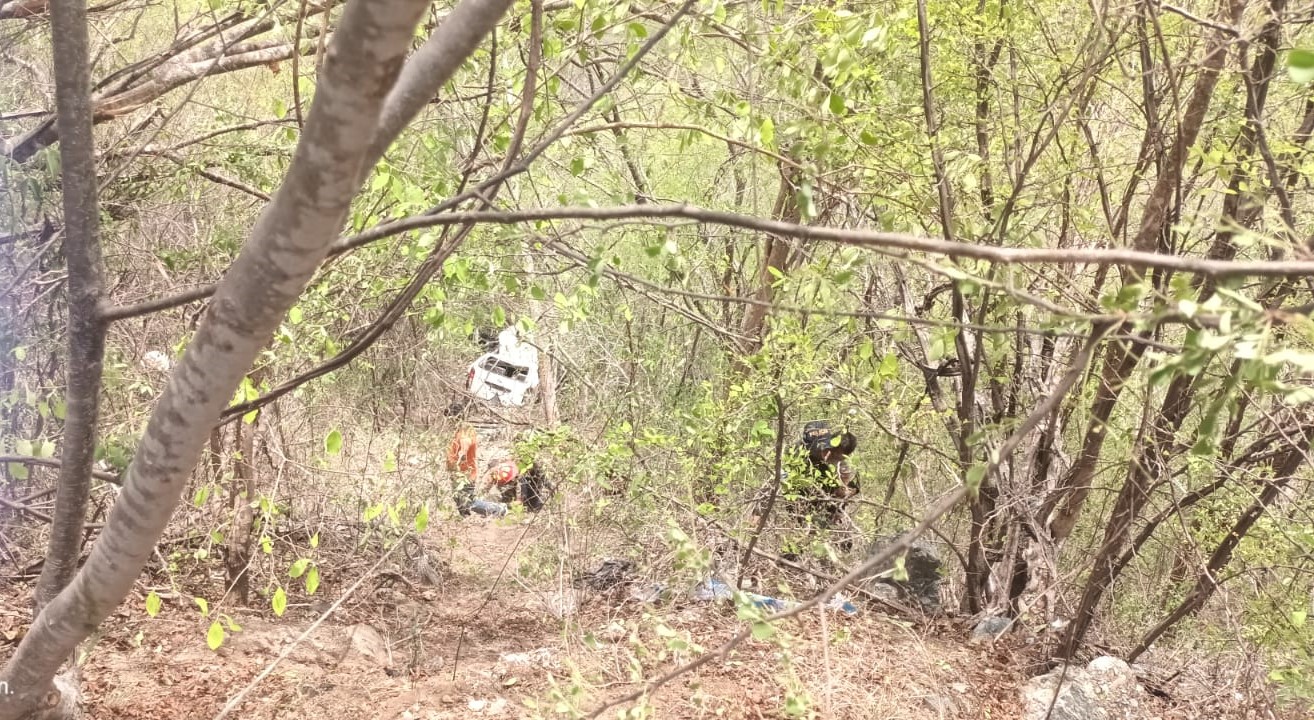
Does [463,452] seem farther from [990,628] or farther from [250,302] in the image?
[250,302]

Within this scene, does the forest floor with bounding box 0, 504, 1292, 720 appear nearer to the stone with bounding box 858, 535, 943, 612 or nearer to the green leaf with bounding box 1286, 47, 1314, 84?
the stone with bounding box 858, 535, 943, 612

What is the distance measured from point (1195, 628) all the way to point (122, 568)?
218 inches

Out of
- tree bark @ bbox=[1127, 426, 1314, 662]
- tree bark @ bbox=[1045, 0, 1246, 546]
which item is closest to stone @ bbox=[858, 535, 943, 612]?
tree bark @ bbox=[1045, 0, 1246, 546]

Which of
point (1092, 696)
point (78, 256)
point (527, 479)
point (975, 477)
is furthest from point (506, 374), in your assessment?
point (975, 477)

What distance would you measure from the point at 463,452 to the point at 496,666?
199cm

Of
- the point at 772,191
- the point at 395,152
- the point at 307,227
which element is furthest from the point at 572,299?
the point at 772,191

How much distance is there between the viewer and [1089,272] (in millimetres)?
4672

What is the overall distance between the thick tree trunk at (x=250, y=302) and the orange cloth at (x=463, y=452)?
3.84 m

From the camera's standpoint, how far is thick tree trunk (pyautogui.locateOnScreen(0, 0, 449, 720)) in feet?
3.26

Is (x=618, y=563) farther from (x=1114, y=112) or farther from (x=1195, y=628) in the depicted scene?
(x=1114, y=112)

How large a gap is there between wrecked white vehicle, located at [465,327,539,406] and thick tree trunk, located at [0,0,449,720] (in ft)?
17.9

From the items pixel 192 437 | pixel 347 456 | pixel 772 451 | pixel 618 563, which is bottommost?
pixel 618 563

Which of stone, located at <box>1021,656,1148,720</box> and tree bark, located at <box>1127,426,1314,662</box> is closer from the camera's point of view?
tree bark, located at <box>1127,426,1314,662</box>

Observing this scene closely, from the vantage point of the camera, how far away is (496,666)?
477 centimetres
